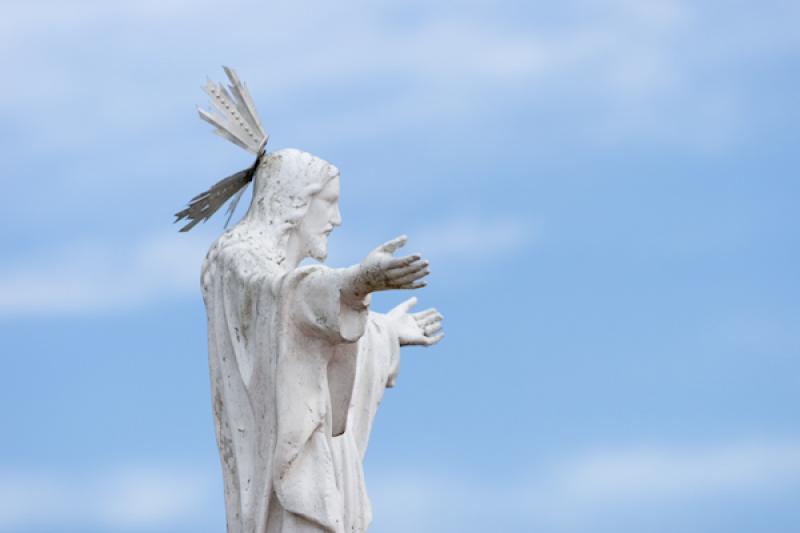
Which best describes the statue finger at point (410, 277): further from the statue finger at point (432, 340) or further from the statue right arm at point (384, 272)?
the statue finger at point (432, 340)

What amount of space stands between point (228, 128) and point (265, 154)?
25 cm

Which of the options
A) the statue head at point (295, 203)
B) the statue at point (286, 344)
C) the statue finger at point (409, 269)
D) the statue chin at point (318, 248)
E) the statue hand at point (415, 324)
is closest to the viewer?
A: the statue finger at point (409, 269)

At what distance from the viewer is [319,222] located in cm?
1150

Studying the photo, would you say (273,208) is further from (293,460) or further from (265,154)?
(293,460)

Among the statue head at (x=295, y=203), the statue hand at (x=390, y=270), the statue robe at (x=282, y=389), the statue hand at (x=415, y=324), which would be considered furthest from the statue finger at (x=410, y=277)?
the statue hand at (x=415, y=324)

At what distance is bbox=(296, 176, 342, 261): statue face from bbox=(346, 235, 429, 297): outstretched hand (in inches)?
39.8

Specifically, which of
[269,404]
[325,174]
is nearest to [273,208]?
[325,174]

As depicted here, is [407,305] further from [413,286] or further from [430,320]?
[413,286]

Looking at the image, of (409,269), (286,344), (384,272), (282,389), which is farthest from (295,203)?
(409,269)

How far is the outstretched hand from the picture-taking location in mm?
10258

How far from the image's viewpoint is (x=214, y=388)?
11.4 metres

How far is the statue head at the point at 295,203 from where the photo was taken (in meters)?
11.4

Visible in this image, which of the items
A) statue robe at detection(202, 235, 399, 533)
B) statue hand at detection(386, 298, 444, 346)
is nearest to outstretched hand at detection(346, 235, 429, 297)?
statue robe at detection(202, 235, 399, 533)

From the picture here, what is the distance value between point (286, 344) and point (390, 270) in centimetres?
90
